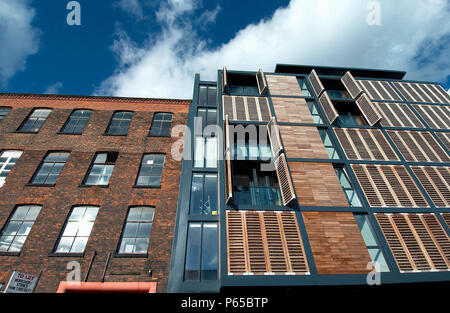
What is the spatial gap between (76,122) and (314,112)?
1644 cm

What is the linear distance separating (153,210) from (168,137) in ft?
16.7

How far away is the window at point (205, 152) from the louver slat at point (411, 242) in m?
8.88

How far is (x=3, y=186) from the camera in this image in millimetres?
11539

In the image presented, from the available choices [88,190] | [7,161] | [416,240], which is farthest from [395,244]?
[7,161]

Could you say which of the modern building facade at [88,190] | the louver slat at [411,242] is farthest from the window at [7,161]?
the louver slat at [411,242]

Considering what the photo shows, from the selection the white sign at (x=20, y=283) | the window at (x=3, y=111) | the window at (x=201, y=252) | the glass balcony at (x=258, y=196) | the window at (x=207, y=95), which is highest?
the window at (x=207, y=95)

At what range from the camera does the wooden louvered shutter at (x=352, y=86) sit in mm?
16297

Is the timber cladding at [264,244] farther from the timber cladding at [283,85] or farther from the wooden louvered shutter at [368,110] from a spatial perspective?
the timber cladding at [283,85]

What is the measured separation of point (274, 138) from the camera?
12.5 m

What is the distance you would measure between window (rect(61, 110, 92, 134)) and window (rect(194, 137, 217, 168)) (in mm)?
8184

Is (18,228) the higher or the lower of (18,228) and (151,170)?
the lower

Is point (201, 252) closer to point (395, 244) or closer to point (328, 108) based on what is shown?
point (395, 244)

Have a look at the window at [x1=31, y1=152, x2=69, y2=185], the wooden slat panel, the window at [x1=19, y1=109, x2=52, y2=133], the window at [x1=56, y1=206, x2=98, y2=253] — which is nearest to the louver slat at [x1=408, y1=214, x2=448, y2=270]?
the wooden slat panel

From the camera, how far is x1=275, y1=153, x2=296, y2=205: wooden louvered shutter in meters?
9.85
